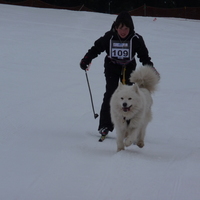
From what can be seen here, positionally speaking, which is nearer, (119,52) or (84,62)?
(119,52)

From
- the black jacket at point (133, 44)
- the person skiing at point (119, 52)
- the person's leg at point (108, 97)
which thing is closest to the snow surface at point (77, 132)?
the person's leg at point (108, 97)

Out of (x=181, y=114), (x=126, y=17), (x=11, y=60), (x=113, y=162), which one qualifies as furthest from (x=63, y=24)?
(x=113, y=162)

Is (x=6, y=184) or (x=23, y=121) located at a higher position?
(x=6, y=184)

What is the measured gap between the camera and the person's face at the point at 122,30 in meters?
5.04

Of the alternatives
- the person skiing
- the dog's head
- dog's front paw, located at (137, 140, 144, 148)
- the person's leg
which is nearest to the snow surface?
dog's front paw, located at (137, 140, 144, 148)

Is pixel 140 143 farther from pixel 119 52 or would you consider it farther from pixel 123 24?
pixel 123 24

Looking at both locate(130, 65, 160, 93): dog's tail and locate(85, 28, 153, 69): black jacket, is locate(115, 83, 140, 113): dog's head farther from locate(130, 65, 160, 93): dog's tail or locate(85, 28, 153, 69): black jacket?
locate(85, 28, 153, 69): black jacket

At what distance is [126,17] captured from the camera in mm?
4969

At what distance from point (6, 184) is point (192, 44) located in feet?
46.2

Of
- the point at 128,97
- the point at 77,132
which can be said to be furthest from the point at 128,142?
the point at 77,132

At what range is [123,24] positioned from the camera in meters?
5.00

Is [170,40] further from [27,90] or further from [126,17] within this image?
[126,17]

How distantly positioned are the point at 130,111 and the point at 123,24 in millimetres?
1166

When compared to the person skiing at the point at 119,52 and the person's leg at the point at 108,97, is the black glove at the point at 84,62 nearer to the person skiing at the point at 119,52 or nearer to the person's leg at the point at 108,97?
the person skiing at the point at 119,52
